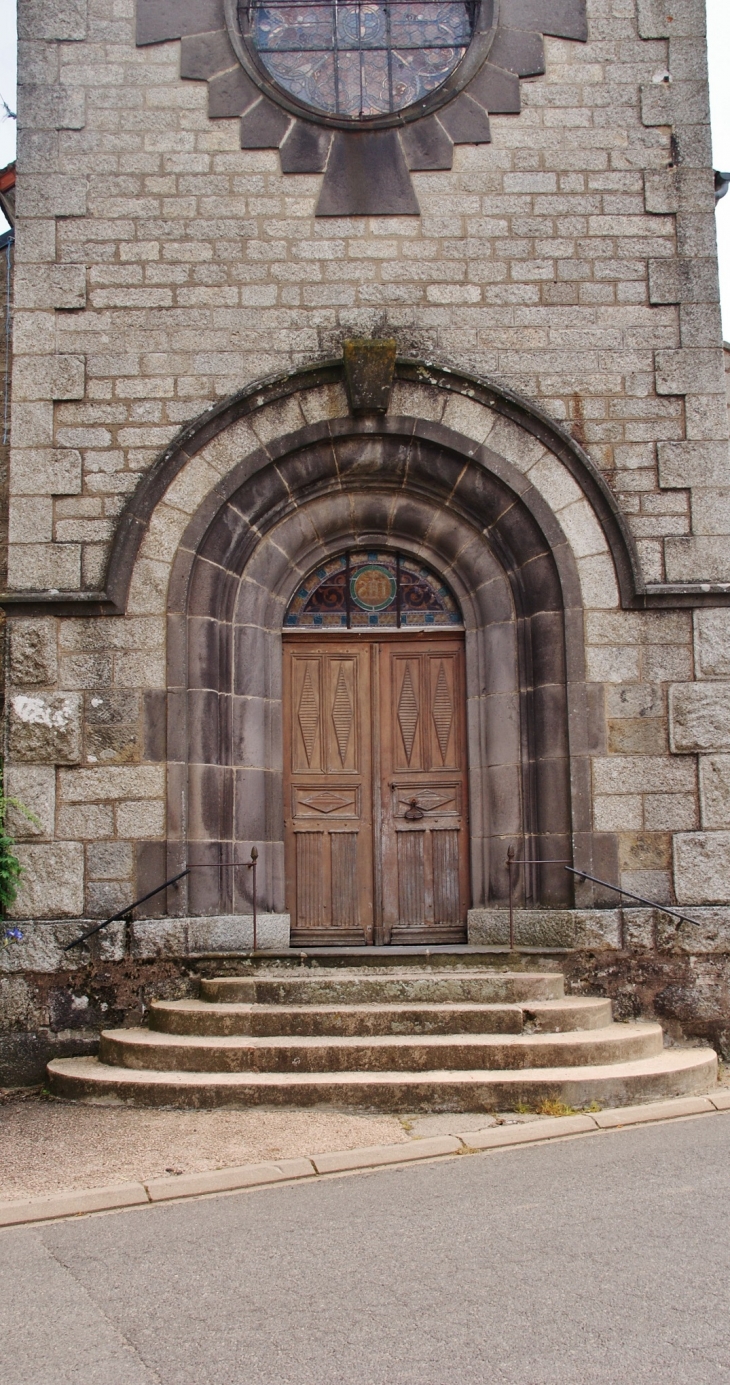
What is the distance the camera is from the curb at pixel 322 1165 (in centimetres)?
457

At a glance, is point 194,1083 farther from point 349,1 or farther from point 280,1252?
point 349,1

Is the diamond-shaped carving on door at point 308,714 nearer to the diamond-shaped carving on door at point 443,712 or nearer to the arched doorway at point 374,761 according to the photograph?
the arched doorway at point 374,761

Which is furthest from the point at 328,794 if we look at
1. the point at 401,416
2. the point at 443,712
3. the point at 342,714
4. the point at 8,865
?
the point at 401,416

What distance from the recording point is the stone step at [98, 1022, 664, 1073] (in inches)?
230

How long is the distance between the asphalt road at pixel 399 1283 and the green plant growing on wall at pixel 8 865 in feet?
8.63

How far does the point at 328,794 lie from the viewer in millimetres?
7738

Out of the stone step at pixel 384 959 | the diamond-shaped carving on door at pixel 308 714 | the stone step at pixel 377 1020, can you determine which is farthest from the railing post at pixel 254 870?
the diamond-shaped carving on door at pixel 308 714

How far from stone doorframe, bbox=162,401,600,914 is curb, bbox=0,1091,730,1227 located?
1786mm

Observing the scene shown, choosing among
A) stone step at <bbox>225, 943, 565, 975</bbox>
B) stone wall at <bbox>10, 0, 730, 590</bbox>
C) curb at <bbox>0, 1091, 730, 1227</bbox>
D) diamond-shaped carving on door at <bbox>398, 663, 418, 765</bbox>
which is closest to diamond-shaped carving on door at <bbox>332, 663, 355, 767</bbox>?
diamond-shaped carving on door at <bbox>398, 663, 418, 765</bbox>

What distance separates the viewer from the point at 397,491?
25.5ft

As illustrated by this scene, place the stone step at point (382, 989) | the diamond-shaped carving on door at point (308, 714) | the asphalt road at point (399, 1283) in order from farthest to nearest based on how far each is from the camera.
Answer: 1. the diamond-shaped carving on door at point (308, 714)
2. the stone step at point (382, 989)
3. the asphalt road at point (399, 1283)

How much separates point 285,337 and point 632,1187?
527 centimetres

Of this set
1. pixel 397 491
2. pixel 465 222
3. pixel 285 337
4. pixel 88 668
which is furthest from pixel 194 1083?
pixel 465 222

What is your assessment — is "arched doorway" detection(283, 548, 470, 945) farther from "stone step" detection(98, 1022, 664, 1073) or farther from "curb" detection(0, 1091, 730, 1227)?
"curb" detection(0, 1091, 730, 1227)
